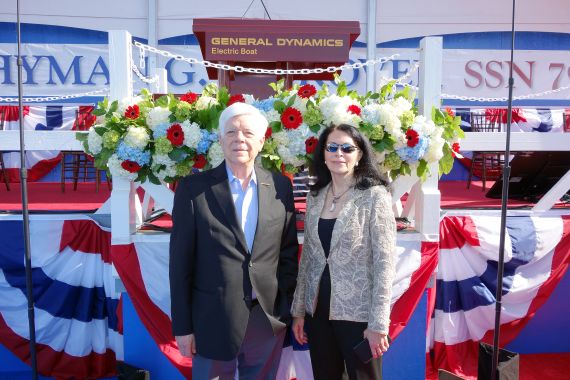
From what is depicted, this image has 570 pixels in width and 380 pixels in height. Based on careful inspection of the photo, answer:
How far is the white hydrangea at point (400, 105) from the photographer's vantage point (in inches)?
101

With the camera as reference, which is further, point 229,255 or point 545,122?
point 545,122

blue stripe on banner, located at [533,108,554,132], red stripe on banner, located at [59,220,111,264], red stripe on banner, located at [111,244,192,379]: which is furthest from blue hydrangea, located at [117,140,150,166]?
blue stripe on banner, located at [533,108,554,132]

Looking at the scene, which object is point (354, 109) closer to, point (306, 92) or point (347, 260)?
point (306, 92)

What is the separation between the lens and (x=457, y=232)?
325 cm

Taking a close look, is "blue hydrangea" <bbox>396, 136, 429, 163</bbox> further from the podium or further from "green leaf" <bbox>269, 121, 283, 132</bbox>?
the podium

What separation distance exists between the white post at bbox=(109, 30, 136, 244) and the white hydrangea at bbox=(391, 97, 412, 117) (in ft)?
4.67

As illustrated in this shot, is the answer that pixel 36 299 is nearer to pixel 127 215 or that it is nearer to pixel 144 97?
pixel 127 215

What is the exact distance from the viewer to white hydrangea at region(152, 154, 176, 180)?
8.25 ft

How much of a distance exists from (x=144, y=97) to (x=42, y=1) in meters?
7.98

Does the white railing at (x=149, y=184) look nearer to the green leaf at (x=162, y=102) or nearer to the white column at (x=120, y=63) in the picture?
the white column at (x=120, y=63)

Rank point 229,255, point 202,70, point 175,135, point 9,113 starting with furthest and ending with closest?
point 202,70 < point 9,113 < point 175,135 < point 229,255

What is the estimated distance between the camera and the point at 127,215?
8.84 ft

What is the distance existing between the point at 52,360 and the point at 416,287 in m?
2.43

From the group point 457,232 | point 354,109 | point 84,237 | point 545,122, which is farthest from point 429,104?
point 545,122
